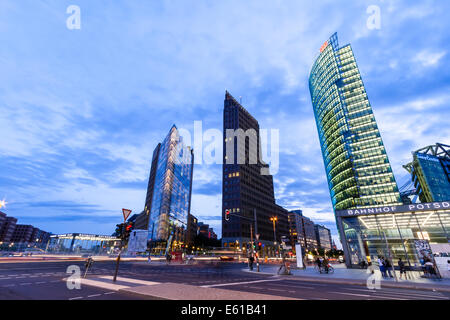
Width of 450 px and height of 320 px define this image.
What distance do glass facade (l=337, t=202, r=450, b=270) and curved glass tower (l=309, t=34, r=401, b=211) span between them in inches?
2091

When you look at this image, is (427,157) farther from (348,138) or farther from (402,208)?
(402,208)

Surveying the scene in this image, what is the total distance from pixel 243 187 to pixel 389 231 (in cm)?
8028

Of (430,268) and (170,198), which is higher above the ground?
(170,198)

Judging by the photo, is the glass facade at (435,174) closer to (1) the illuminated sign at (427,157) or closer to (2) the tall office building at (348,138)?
(1) the illuminated sign at (427,157)

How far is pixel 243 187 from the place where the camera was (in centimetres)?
10906

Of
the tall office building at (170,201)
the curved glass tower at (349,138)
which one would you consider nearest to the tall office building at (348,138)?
the curved glass tower at (349,138)

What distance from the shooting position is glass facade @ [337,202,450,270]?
27422 mm

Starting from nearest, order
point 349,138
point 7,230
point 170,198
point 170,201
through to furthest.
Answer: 1. point 349,138
2. point 170,198
3. point 170,201
4. point 7,230

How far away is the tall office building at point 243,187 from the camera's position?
330 feet

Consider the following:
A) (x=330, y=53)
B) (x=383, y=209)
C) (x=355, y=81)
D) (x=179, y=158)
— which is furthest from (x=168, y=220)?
(x=330, y=53)

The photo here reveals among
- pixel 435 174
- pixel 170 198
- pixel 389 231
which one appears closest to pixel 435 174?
pixel 435 174
